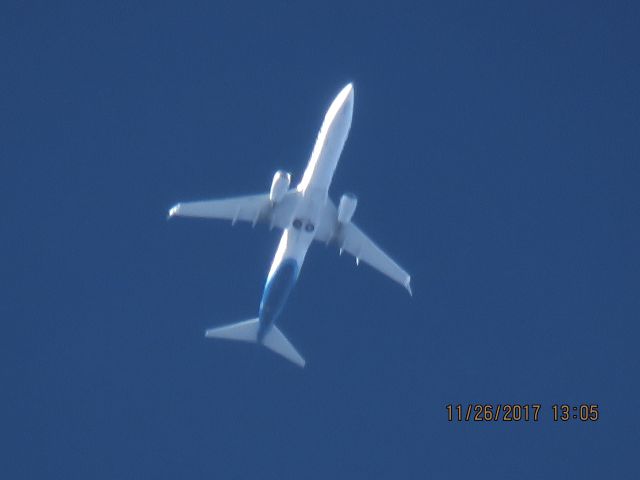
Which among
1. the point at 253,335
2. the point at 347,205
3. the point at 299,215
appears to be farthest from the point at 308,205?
the point at 253,335

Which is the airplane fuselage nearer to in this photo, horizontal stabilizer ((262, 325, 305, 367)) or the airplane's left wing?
the airplane's left wing

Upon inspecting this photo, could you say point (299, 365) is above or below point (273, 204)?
below

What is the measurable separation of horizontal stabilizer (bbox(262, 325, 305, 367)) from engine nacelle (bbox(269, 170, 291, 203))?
9600 mm

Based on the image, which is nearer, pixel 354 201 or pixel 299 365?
pixel 354 201

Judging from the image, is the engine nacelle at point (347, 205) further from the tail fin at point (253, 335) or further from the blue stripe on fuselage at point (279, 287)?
the tail fin at point (253, 335)

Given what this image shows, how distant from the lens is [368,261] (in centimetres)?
8100

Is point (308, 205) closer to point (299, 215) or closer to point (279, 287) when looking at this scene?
point (299, 215)

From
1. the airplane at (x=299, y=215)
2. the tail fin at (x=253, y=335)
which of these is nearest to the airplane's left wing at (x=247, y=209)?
the airplane at (x=299, y=215)

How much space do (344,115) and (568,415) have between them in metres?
22.7

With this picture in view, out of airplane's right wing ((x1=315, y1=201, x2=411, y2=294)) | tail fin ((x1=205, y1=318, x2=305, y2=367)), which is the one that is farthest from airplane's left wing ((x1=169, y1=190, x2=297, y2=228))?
tail fin ((x1=205, y1=318, x2=305, y2=367))

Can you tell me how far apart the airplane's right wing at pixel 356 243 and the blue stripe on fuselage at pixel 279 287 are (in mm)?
3326

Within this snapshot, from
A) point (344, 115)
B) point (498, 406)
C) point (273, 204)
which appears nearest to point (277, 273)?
point (273, 204)

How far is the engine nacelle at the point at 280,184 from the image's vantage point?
247 ft

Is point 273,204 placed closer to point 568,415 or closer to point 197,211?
point 197,211
